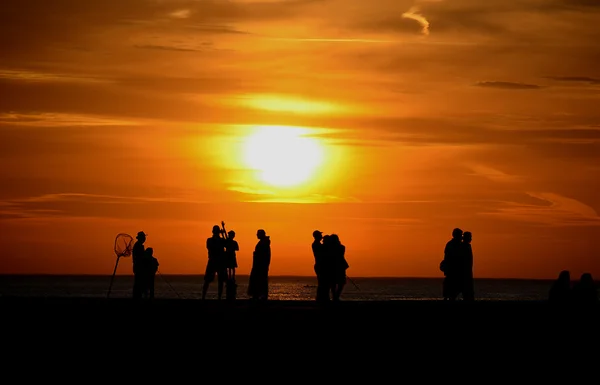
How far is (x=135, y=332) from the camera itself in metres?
25.9

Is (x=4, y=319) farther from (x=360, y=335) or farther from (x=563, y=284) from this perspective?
(x=563, y=284)

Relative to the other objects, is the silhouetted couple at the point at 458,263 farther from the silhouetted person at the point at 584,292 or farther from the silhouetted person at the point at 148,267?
the silhouetted person at the point at 148,267

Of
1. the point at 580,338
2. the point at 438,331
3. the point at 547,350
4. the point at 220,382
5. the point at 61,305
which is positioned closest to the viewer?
the point at 220,382

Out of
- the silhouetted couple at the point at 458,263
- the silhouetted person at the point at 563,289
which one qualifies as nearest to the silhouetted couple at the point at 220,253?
the silhouetted couple at the point at 458,263

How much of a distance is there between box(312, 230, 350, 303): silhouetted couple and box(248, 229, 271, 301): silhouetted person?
149 centimetres

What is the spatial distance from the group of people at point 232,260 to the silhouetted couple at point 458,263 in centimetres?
554

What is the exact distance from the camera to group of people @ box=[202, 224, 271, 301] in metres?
35.8

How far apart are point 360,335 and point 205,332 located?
3509mm

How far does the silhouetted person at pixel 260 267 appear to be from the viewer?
3572 centimetres

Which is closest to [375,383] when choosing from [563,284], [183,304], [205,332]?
[205,332]

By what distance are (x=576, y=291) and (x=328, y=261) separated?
9.18m

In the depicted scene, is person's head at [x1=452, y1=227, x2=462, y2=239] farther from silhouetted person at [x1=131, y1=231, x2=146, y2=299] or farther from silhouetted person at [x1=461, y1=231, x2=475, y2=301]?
silhouetted person at [x1=131, y1=231, x2=146, y2=299]

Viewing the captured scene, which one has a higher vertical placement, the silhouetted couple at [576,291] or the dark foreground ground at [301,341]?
the silhouetted couple at [576,291]

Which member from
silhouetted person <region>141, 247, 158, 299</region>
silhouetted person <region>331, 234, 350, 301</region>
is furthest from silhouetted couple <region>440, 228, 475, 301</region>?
silhouetted person <region>141, 247, 158, 299</region>
